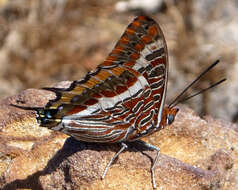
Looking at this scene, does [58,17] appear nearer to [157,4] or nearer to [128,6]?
[128,6]

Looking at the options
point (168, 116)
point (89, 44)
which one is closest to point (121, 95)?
point (168, 116)

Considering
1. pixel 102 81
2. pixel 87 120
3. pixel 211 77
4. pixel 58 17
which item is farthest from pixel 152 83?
pixel 58 17

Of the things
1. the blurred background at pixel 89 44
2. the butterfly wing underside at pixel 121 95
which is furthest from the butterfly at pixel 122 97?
the blurred background at pixel 89 44

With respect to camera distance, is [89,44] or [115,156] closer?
[115,156]

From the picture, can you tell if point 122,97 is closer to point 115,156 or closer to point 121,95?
point 121,95

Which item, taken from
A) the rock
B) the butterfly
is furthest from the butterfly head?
the rock

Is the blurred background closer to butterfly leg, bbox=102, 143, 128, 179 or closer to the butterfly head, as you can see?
the butterfly head
